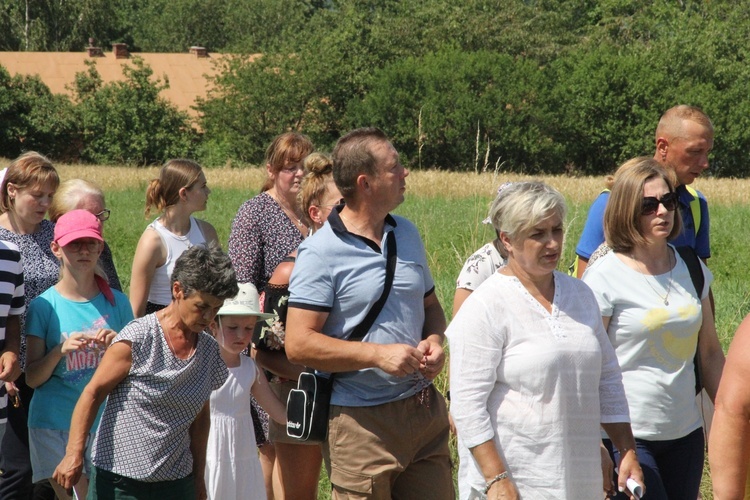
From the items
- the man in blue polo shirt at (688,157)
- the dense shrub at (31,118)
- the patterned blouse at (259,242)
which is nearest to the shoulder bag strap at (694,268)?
the man in blue polo shirt at (688,157)

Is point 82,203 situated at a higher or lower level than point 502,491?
higher

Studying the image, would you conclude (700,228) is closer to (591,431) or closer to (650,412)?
(650,412)

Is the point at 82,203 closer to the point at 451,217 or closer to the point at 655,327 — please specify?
the point at 655,327

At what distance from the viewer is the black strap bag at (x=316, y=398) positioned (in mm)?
3600

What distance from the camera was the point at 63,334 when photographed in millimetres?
4312

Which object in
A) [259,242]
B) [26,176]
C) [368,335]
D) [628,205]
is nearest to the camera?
[368,335]

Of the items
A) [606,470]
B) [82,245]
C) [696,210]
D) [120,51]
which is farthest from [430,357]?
[120,51]

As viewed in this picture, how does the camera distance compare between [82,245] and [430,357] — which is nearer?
[430,357]

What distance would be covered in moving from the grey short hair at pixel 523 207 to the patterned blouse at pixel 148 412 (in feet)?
4.34

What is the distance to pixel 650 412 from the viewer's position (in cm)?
387

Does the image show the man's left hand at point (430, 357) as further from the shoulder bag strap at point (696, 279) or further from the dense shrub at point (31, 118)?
the dense shrub at point (31, 118)

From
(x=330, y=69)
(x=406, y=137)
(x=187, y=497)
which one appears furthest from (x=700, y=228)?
(x=330, y=69)

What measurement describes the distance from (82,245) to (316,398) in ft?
4.67

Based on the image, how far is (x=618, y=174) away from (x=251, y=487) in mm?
2168
